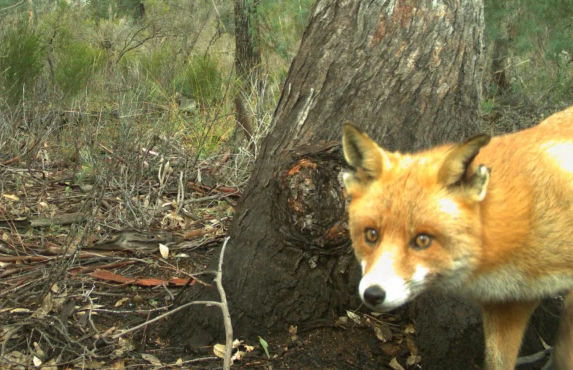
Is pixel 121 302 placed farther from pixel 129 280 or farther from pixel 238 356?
pixel 238 356

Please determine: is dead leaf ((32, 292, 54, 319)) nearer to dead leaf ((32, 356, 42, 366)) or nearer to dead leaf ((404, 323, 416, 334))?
dead leaf ((32, 356, 42, 366))

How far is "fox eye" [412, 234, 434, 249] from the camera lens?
3.12 meters

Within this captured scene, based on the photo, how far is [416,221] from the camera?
3.12m

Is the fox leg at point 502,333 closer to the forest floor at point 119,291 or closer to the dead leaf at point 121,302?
the forest floor at point 119,291

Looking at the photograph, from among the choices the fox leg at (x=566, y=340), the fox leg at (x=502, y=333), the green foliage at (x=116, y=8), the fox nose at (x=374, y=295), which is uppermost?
the fox nose at (x=374, y=295)

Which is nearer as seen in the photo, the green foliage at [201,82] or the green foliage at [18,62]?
the green foliage at [18,62]

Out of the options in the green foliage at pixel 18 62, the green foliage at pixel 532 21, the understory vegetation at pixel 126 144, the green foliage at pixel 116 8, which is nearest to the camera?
the understory vegetation at pixel 126 144

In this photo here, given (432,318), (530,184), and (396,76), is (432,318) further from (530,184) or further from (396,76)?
(396,76)

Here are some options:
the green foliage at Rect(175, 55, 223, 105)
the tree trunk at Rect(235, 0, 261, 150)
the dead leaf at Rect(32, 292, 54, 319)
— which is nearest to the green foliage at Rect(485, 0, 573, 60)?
the tree trunk at Rect(235, 0, 261, 150)

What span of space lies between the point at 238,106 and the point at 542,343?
4.49 meters

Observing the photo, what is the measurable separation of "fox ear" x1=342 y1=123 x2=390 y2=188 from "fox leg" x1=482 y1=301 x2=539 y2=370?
1162 millimetres

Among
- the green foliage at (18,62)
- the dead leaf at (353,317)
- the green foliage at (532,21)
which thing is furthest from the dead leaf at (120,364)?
the green foliage at (532,21)

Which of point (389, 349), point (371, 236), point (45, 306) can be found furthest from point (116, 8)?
point (371, 236)

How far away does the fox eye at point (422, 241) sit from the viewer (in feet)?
10.2
